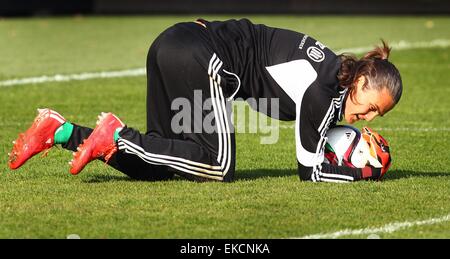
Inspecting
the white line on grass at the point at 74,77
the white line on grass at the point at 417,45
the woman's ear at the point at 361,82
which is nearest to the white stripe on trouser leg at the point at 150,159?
the woman's ear at the point at 361,82

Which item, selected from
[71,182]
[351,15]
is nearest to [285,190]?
[71,182]

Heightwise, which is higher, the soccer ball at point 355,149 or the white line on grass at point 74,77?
the soccer ball at point 355,149

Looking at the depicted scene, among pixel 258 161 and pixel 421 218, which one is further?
pixel 258 161

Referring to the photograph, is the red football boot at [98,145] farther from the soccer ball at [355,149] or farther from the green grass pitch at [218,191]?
the soccer ball at [355,149]

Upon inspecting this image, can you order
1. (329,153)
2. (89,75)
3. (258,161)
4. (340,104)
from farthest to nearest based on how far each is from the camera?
(89,75)
(258,161)
(329,153)
(340,104)

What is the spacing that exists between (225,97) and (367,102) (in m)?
1.03

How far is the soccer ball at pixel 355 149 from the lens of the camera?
7555 mm

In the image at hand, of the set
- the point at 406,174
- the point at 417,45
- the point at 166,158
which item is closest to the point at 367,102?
the point at 406,174

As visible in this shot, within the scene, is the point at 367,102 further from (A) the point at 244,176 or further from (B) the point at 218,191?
(A) the point at 244,176

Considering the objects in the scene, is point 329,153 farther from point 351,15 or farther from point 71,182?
point 351,15

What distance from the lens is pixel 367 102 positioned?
714 centimetres

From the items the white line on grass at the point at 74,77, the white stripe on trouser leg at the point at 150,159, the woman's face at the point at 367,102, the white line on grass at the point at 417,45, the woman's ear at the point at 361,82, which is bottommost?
the white line on grass at the point at 417,45
